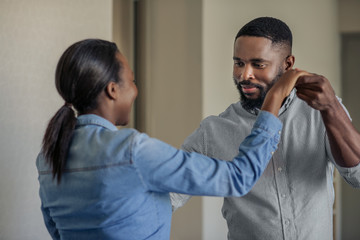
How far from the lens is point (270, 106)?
3.75ft

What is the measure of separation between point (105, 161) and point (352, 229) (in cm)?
495

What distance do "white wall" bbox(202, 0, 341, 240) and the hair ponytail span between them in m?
2.80

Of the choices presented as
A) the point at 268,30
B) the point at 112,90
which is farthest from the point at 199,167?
the point at 268,30

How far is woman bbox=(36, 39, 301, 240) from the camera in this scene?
984 millimetres

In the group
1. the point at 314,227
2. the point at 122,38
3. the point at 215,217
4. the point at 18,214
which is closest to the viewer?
the point at 314,227

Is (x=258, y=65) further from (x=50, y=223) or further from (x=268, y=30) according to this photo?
(x=50, y=223)

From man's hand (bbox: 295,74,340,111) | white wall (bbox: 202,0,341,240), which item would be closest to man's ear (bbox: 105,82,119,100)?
man's hand (bbox: 295,74,340,111)

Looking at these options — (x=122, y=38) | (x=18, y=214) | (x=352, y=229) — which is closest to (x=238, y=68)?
(x=18, y=214)

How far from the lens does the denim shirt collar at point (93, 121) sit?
1049mm

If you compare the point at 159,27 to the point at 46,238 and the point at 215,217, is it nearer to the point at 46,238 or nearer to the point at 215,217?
the point at 215,217

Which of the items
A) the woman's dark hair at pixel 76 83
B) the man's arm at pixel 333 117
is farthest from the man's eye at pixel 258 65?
the woman's dark hair at pixel 76 83

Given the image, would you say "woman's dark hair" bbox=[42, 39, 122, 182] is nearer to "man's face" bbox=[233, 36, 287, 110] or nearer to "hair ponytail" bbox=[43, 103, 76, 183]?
"hair ponytail" bbox=[43, 103, 76, 183]

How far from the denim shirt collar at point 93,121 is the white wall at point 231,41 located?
2.77m

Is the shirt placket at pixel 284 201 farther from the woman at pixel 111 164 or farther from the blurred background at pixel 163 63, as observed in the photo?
the blurred background at pixel 163 63
